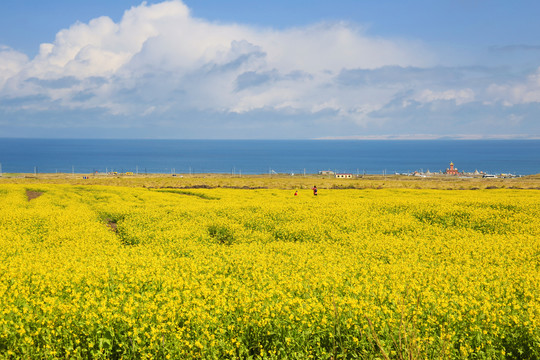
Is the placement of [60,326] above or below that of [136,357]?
above

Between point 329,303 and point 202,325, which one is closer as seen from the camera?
point 202,325

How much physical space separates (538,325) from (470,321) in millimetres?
1397

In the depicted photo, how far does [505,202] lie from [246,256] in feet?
81.1

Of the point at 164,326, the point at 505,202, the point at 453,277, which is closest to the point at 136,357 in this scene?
the point at 164,326

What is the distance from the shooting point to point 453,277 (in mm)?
13125

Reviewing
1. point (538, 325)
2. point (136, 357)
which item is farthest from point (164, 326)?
point (538, 325)

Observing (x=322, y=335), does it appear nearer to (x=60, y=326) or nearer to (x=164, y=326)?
(x=164, y=326)

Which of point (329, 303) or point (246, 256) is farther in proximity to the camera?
point (246, 256)

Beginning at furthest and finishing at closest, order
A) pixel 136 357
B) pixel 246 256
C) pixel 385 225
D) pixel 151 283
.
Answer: pixel 385 225 < pixel 246 256 < pixel 151 283 < pixel 136 357

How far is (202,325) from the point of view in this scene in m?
8.85

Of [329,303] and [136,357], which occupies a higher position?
[329,303]

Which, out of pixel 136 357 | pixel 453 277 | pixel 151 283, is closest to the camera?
pixel 136 357

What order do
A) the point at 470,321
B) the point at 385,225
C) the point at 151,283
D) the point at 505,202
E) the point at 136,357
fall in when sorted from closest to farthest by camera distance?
the point at 136,357 < the point at 470,321 < the point at 151,283 < the point at 385,225 < the point at 505,202

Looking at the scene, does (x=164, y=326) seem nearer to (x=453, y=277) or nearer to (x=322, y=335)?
(x=322, y=335)
